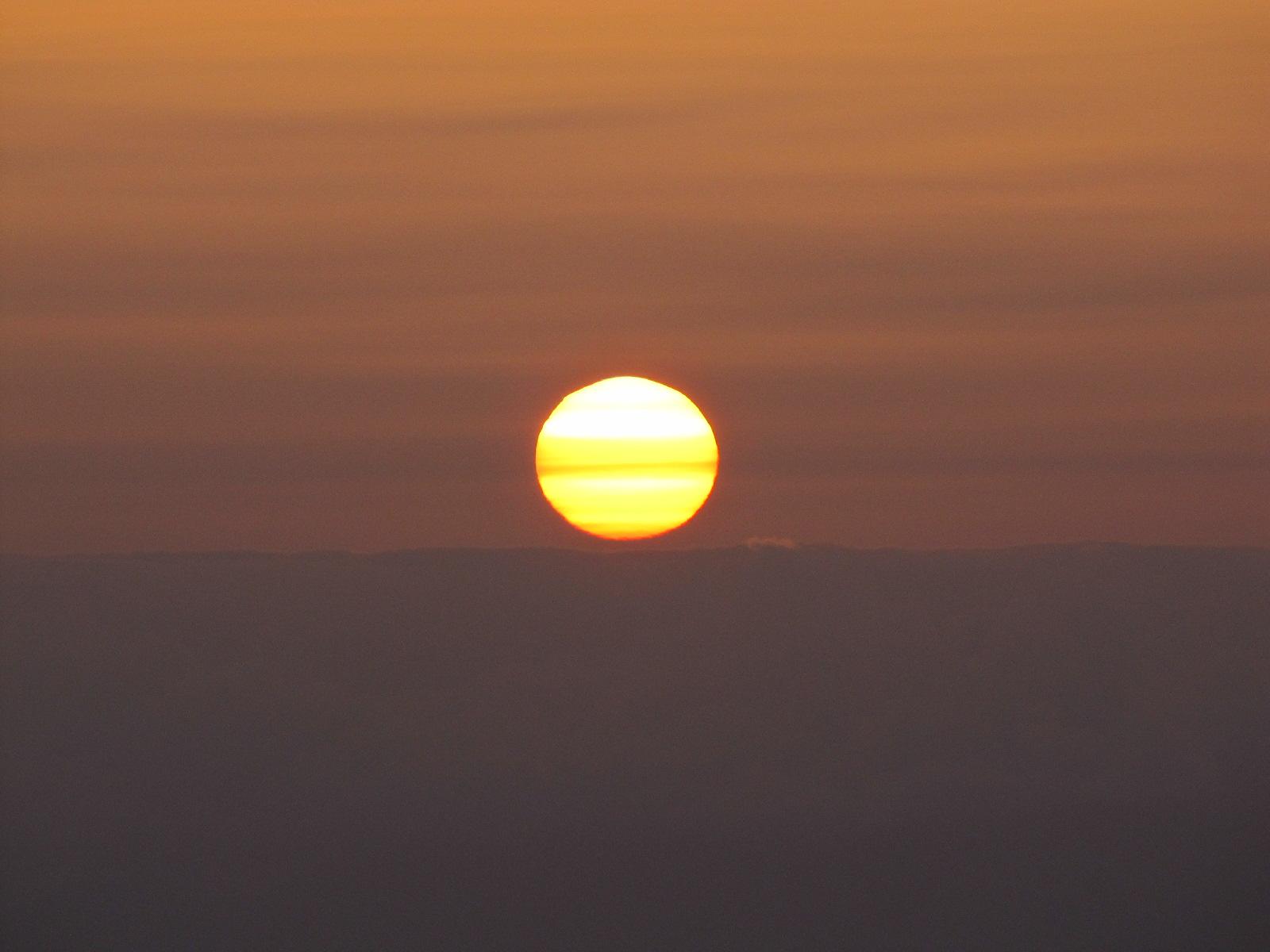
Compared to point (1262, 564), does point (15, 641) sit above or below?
above

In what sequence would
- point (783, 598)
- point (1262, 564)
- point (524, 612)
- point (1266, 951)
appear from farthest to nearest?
point (783, 598), point (1266, 951), point (524, 612), point (1262, 564)

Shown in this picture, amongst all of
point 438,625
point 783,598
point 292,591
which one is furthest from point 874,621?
point 292,591

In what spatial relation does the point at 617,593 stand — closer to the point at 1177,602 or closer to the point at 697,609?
the point at 697,609

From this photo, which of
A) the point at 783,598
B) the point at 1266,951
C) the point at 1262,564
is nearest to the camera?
the point at 1262,564

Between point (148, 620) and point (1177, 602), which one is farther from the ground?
point (148, 620)

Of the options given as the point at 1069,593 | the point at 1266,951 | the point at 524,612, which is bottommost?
the point at 1266,951

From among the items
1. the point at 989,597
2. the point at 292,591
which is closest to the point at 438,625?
the point at 292,591

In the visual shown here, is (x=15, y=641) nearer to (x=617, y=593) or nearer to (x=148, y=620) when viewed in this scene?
(x=148, y=620)

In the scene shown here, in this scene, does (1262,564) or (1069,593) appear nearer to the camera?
(1262,564)

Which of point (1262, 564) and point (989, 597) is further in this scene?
point (989, 597)
